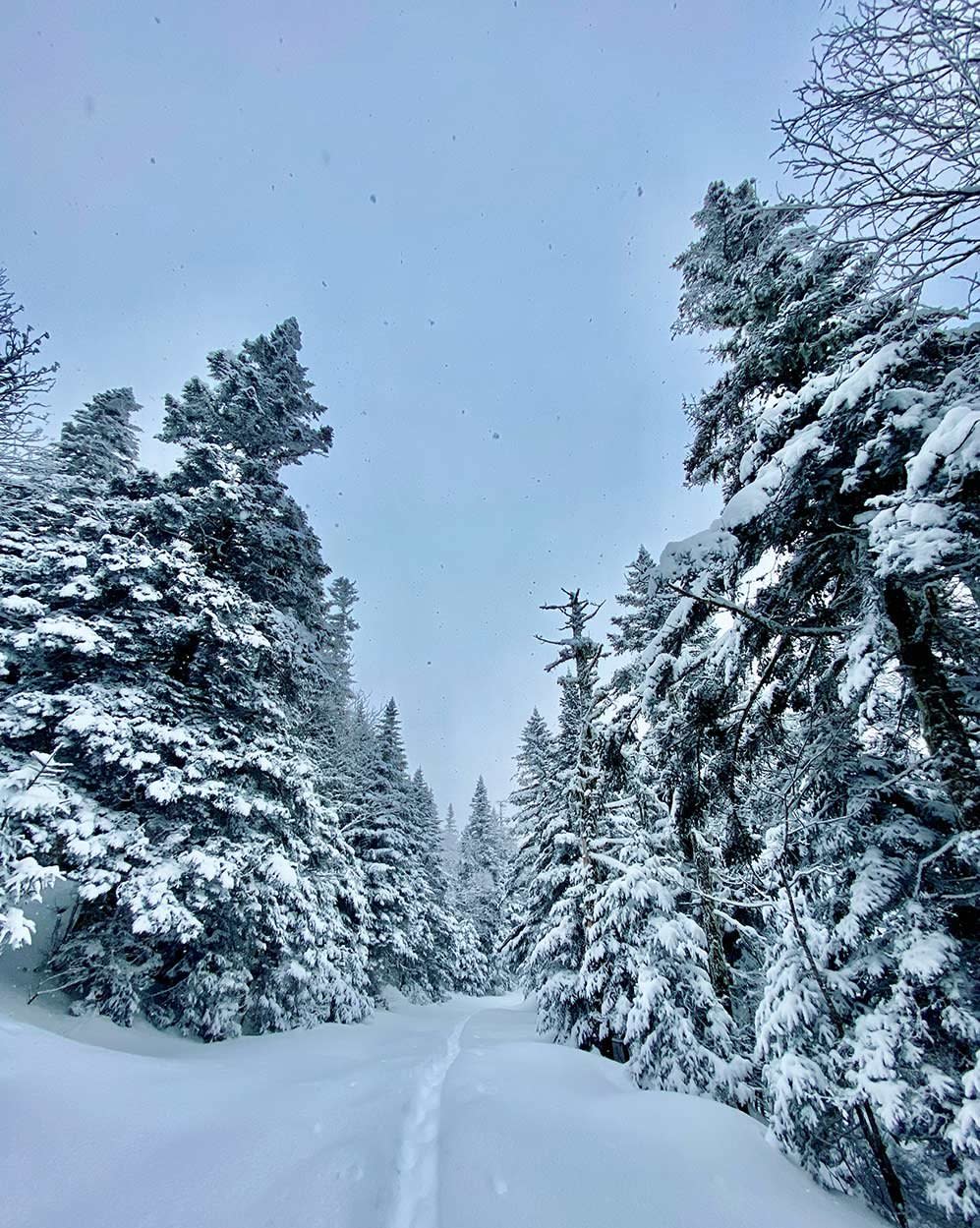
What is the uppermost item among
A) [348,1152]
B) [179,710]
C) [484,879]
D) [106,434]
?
[106,434]

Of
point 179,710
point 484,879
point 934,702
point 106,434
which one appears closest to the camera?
point 934,702

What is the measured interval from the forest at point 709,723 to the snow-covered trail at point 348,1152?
992mm

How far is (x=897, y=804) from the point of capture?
4.80 metres

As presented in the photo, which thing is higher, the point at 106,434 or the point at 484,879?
the point at 106,434

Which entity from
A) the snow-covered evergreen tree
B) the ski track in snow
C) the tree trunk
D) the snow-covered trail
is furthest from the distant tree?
the snow-covered evergreen tree

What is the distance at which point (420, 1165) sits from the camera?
15.8 ft

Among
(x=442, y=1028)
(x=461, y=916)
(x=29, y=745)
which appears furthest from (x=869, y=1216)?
(x=461, y=916)

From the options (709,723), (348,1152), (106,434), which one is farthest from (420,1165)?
(106,434)

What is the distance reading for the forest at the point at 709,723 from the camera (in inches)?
147

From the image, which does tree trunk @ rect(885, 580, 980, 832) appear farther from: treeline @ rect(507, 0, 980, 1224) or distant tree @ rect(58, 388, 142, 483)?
distant tree @ rect(58, 388, 142, 483)

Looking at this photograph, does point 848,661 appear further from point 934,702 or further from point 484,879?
point 484,879

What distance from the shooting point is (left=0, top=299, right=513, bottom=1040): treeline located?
784 centimetres

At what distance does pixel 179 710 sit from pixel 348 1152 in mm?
7547

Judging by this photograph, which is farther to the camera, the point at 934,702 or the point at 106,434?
the point at 106,434
